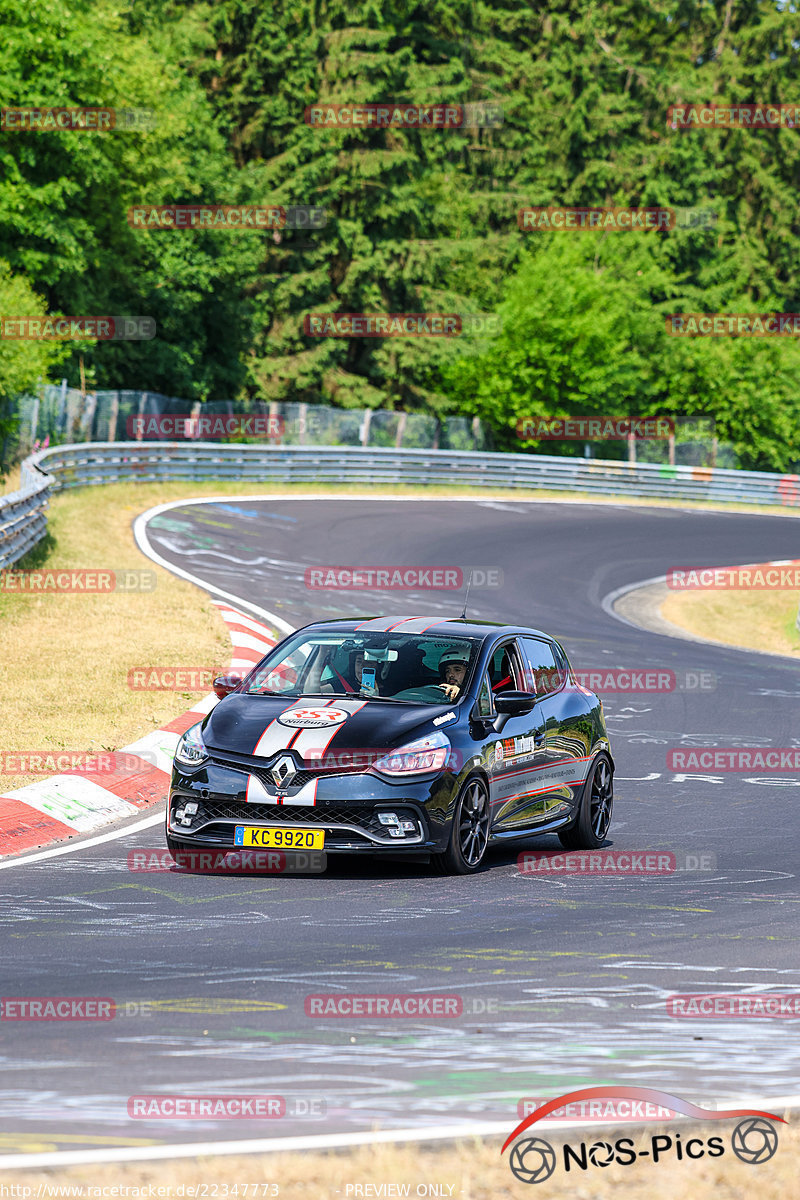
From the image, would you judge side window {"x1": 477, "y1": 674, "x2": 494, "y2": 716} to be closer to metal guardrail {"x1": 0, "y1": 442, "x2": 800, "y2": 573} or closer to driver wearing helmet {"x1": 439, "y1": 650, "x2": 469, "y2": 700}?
driver wearing helmet {"x1": 439, "y1": 650, "x2": 469, "y2": 700}

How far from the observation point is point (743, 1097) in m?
5.20

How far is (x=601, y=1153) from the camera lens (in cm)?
458

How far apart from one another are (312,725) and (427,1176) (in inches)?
221

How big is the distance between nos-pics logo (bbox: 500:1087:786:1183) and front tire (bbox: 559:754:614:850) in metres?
Result: 6.42

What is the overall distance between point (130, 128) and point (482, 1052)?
1635 inches

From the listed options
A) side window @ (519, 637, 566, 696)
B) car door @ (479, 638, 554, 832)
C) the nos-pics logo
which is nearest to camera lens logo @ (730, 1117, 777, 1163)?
the nos-pics logo

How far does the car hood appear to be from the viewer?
31.8ft

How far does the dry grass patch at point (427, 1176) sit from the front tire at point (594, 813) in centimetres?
679

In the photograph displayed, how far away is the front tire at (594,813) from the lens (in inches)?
449

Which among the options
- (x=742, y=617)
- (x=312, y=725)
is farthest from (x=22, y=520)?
(x=312, y=725)

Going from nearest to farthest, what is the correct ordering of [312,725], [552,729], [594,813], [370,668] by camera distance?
1. [312,725]
2. [370,668]
3. [552,729]
4. [594,813]

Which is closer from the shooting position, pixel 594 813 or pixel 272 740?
pixel 272 740

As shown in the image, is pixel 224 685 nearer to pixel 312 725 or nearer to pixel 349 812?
pixel 312 725

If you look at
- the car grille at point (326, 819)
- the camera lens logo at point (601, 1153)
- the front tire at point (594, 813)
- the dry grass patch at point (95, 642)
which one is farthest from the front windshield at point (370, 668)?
the camera lens logo at point (601, 1153)
